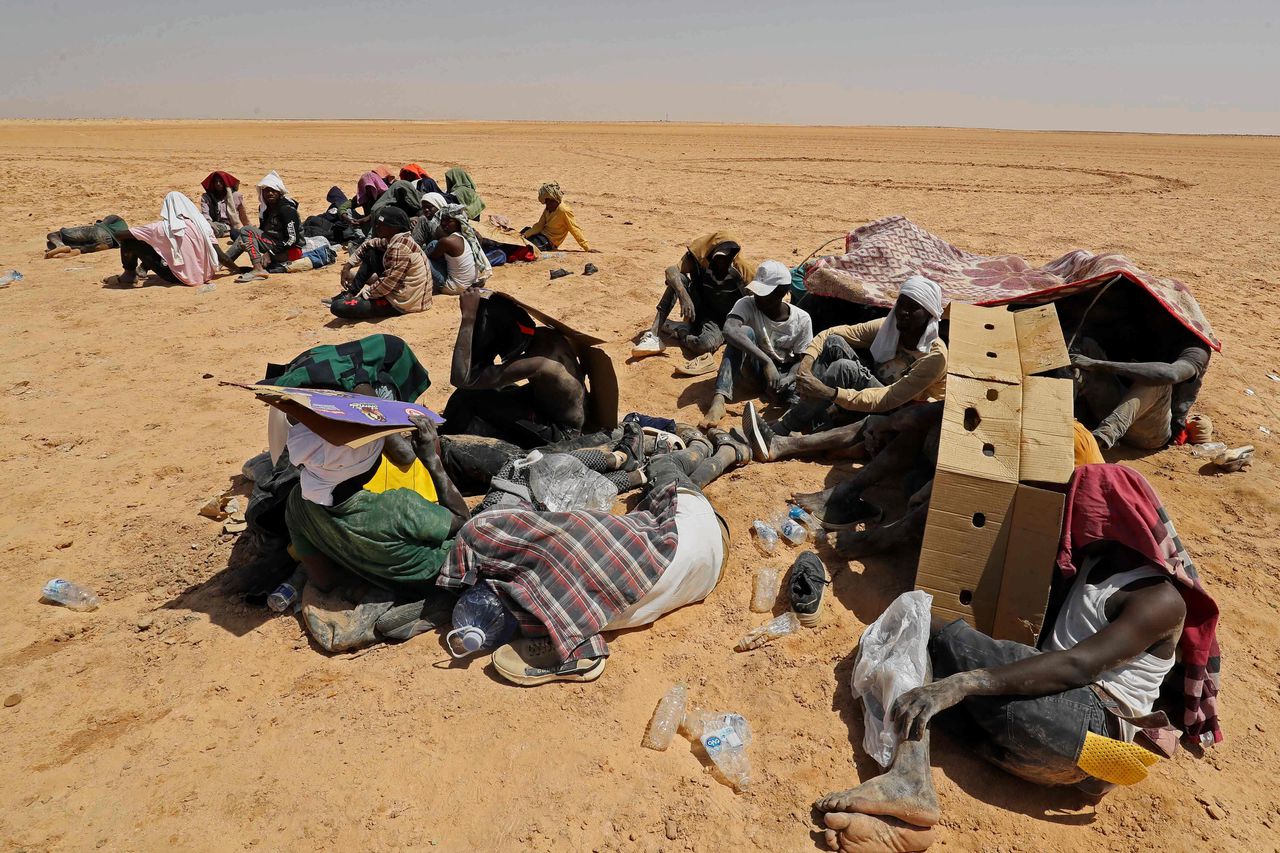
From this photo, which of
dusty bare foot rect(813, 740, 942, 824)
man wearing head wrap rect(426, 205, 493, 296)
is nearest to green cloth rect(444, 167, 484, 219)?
man wearing head wrap rect(426, 205, 493, 296)

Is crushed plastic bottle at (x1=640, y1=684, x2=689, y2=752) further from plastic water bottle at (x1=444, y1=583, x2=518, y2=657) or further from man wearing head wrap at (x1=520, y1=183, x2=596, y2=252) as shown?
man wearing head wrap at (x1=520, y1=183, x2=596, y2=252)

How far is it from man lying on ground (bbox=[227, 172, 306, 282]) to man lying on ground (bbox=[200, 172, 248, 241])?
127 cm

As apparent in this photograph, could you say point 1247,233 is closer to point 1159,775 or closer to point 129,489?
point 1159,775

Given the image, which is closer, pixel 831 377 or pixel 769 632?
pixel 769 632

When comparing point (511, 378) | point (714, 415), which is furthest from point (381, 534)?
point (714, 415)

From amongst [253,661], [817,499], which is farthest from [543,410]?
[253,661]

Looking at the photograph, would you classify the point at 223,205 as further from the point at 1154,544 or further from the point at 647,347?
the point at 1154,544

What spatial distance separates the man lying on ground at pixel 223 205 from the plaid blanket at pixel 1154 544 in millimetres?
11317

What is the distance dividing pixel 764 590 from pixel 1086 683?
1462mm

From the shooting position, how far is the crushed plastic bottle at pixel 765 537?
12.9ft

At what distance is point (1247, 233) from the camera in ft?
38.8

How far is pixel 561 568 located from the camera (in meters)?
3.14

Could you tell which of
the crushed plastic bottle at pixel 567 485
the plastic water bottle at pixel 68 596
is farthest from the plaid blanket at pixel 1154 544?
the plastic water bottle at pixel 68 596

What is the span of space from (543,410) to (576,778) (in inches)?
101
